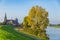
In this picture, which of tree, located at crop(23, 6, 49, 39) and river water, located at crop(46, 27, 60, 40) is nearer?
tree, located at crop(23, 6, 49, 39)

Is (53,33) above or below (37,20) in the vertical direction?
below

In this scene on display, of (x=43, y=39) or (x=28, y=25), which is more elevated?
(x=28, y=25)

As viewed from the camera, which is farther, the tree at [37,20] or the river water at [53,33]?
the river water at [53,33]

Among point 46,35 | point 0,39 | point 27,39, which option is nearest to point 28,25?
point 46,35

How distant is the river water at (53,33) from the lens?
60.6 feet

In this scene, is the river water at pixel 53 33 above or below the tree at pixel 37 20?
below

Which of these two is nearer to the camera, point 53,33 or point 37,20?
point 37,20

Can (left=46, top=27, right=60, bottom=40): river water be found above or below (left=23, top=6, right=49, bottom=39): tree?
below

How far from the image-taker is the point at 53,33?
1969cm

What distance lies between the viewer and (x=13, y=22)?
19.8 m

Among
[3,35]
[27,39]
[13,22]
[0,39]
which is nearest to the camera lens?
[0,39]

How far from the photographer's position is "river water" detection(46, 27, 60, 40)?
18.5 m

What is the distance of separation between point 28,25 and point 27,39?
3010mm

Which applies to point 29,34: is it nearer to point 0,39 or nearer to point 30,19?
point 30,19
